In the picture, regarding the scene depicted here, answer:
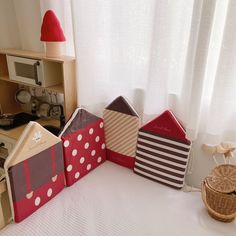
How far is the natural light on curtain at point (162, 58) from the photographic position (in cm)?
99

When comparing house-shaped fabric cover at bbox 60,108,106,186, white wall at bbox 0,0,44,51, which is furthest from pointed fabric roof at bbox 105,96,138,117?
white wall at bbox 0,0,44,51

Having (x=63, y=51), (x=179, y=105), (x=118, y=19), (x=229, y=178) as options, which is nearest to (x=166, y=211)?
(x=229, y=178)

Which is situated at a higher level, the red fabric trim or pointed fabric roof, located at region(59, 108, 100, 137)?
pointed fabric roof, located at region(59, 108, 100, 137)

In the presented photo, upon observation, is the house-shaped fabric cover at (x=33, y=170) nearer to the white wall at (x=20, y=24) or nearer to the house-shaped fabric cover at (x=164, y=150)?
the house-shaped fabric cover at (x=164, y=150)

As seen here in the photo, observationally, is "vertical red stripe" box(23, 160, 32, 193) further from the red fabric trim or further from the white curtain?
the white curtain

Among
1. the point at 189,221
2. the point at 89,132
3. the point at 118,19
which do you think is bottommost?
the point at 189,221

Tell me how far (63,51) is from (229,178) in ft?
4.11

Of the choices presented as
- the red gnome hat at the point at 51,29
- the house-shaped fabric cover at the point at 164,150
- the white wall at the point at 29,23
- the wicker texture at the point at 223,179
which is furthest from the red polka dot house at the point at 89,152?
the white wall at the point at 29,23

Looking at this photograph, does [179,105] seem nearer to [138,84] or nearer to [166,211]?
[138,84]

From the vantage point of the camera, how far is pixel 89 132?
4.39 ft

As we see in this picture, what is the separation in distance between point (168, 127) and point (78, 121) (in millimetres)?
484

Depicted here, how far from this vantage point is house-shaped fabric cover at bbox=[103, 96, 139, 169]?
134 cm

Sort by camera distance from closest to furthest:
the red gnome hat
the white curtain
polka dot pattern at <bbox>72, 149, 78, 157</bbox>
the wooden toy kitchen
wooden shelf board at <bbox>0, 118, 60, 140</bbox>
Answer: the white curtain < polka dot pattern at <bbox>72, 149, 78, 157</bbox> < the red gnome hat < the wooden toy kitchen < wooden shelf board at <bbox>0, 118, 60, 140</bbox>

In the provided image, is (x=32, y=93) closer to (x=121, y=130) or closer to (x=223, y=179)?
(x=121, y=130)
